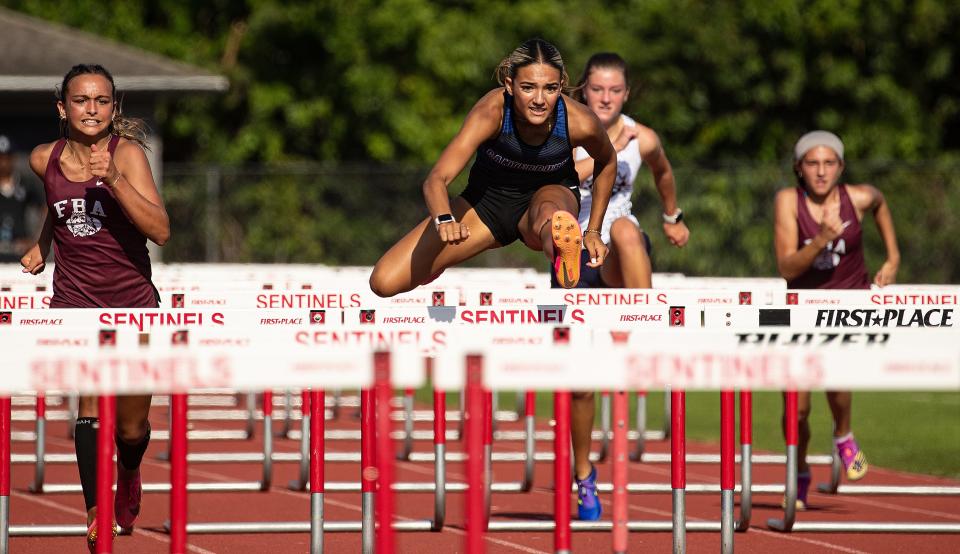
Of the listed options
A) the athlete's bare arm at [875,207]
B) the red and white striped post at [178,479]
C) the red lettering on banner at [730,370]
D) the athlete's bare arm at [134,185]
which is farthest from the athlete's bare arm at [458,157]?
the athlete's bare arm at [875,207]

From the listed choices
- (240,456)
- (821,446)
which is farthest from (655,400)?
(240,456)

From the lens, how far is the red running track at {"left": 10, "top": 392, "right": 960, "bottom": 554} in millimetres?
8023

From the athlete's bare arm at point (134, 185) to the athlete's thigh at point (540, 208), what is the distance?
5.29 feet

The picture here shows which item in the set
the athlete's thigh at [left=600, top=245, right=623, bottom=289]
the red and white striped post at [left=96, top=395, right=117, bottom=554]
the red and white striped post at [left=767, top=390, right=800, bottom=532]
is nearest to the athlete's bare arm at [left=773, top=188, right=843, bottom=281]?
the athlete's thigh at [left=600, top=245, right=623, bottom=289]

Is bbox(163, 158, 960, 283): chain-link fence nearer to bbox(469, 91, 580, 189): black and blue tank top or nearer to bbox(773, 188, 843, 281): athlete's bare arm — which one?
bbox(773, 188, 843, 281): athlete's bare arm

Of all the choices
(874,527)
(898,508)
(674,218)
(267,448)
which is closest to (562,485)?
(874,527)

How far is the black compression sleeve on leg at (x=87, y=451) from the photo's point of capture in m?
6.92

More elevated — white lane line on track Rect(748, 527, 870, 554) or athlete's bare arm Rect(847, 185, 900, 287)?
athlete's bare arm Rect(847, 185, 900, 287)

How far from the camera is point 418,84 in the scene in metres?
27.5

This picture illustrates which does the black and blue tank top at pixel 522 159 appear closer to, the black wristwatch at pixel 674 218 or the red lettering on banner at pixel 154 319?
the red lettering on banner at pixel 154 319

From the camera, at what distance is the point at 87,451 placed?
692 cm

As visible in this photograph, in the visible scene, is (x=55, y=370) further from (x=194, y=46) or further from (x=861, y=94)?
(x=861, y=94)

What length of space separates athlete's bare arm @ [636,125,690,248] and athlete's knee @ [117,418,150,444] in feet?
11.4

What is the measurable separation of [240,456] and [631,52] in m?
18.9
